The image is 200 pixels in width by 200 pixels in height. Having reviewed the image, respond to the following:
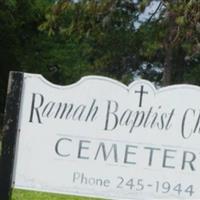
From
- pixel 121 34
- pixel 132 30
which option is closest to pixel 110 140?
pixel 121 34

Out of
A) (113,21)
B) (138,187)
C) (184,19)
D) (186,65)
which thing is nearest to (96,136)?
(138,187)

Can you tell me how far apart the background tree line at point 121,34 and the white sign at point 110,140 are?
8.06 metres

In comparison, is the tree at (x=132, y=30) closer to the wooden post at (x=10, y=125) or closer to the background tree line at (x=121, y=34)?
the background tree line at (x=121, y=34)

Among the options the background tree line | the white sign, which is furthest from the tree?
the white sign

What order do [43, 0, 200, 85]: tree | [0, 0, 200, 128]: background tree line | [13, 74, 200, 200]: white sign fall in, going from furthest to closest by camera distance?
[0, 0, 200, 128]: background tree line
[43, 0, 200, 85]: tree
[13, 74, 200, 200]: white sign

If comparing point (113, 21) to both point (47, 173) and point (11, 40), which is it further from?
point (47, 173)

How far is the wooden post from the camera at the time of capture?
405 centimetres

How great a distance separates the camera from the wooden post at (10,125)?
4.05 meters

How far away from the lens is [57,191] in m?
4.06

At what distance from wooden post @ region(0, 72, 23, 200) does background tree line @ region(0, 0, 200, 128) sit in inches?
320

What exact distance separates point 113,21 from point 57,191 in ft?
38.8

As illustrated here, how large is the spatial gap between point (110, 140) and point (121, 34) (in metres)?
12.5

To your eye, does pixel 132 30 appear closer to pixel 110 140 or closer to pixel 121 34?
pixel 121 34

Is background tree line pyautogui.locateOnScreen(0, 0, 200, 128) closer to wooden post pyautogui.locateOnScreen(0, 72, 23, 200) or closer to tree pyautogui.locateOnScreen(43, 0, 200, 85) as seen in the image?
tree pyautogui.locateOnScreen(43, 0, 200, 85)
